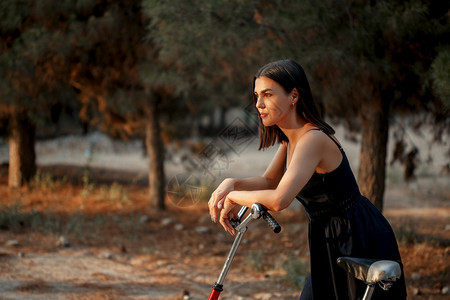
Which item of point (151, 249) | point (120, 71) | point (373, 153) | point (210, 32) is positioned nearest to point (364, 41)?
point (210, 32)

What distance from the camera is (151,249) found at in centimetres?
717

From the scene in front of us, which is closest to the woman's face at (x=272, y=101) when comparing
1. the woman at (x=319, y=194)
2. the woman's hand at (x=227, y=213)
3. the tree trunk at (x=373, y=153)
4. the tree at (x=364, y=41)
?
the woman at (x=319, y=194)

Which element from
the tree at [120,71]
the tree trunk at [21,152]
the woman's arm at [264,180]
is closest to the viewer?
the woman's arm at [264,180]

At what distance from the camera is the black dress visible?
2.58m

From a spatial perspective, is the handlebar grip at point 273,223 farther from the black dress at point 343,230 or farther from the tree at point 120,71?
the tree at point 120,71

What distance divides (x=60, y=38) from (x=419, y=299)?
571cm

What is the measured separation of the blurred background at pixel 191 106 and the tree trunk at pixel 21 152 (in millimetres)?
27

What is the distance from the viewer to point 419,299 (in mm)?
5277

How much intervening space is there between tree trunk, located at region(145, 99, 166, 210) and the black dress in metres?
7.51

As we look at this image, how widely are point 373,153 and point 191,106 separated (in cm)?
428

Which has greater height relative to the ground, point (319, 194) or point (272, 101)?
point (272, 101)

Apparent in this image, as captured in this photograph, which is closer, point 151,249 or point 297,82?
point 297,82

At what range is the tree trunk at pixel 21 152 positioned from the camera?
11.4m

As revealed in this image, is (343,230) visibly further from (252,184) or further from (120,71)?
(120,71)
